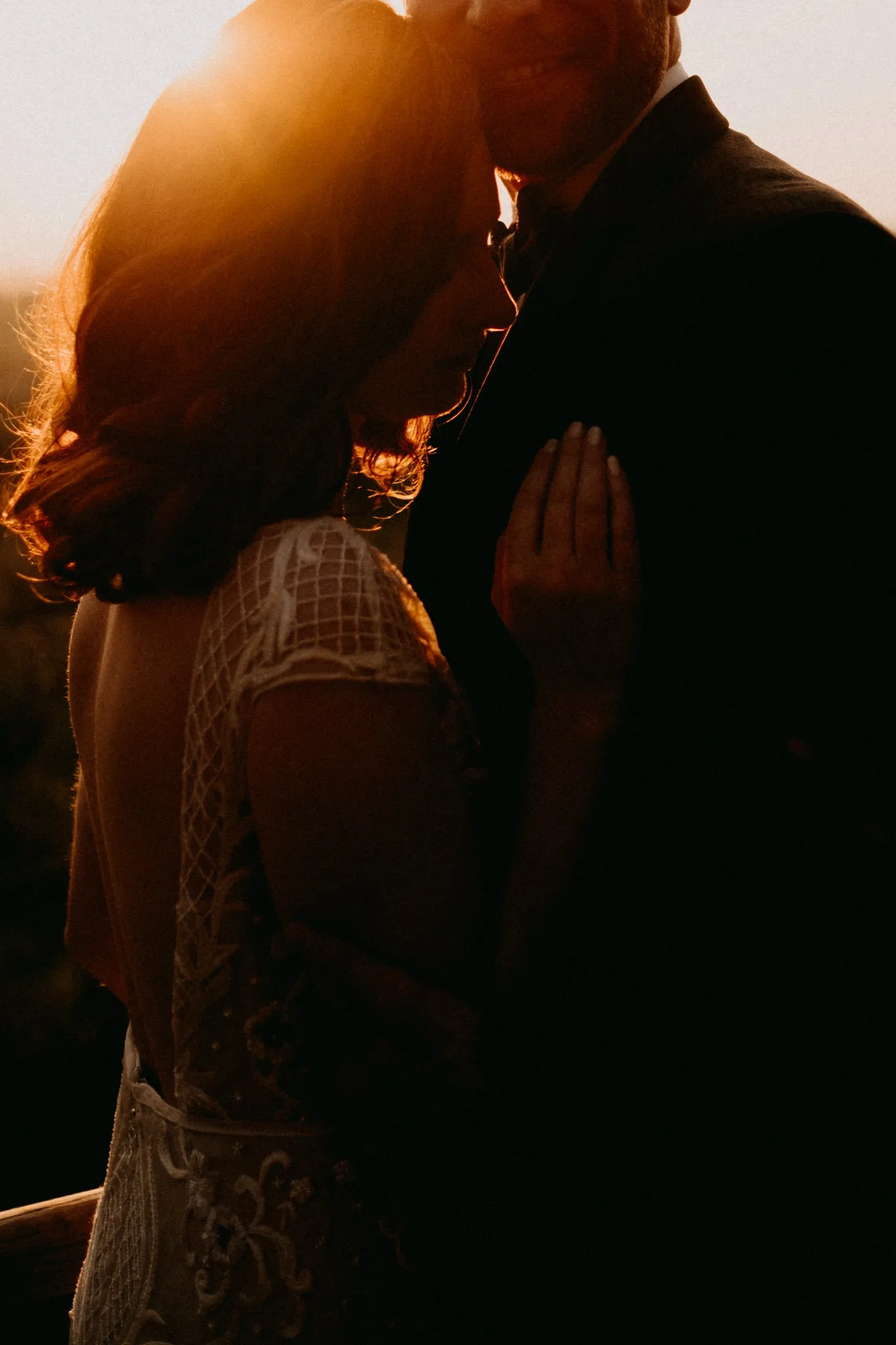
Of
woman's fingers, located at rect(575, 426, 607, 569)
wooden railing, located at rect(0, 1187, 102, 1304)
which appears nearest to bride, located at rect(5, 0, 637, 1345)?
woman's fingers, located at rect(575, 426, 607, 569)

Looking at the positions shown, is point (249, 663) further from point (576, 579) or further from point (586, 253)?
point (586, 253)

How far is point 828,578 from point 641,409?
330 mm

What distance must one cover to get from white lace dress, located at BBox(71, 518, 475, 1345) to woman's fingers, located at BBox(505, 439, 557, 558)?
16 centimetres

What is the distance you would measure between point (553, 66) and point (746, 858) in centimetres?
120

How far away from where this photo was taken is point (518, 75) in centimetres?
173

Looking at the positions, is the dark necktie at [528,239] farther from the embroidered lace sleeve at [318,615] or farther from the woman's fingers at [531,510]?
the embroidered lace sleeve at [318,615]

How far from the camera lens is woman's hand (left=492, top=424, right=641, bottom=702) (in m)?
1.34

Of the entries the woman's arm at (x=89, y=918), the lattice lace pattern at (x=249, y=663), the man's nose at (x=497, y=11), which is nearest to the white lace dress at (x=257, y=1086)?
the lattice lace pattern at (x=249, y=663)

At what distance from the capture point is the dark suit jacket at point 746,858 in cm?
142

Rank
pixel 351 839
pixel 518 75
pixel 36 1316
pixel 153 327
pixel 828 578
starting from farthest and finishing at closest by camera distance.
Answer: pixel 36 1316 < pixel 518 75 < pixel 828 578 < pixel 153 327 < pixel 351 839

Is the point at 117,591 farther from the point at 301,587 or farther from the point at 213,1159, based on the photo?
the point at 213,1159

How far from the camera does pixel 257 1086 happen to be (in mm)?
1273

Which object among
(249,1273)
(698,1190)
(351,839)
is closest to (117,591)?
(351,839)

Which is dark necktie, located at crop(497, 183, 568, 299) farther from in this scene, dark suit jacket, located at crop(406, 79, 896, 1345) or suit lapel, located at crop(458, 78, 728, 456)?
dark suit jacket, located at crop(406, 79, 896, 1345)
